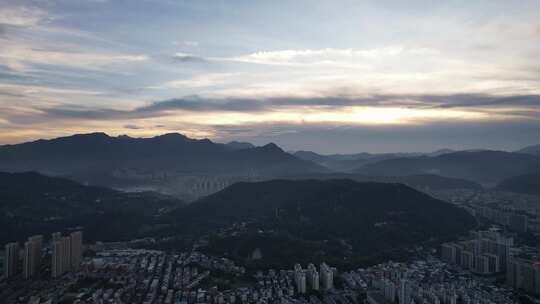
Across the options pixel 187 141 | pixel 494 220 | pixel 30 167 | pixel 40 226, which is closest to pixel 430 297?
pixel 494 220

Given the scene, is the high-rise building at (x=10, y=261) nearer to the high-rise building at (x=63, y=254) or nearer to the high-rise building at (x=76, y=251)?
the high-rise building at (x=63, y=254)

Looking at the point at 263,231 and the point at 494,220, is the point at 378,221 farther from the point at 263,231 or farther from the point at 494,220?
the point at 494,220

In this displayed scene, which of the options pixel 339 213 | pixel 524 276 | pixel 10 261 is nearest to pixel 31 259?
pixel 10 261

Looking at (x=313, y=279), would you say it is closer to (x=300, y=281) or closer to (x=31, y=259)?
(x=300, y=281)

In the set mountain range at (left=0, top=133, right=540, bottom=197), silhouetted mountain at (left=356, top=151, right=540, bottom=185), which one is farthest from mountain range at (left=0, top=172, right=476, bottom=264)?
silhouetted mountain at (left=356, top=151, right=540, bottom=185)

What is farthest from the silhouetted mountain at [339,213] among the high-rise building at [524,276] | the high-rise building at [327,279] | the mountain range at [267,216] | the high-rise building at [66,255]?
the high-rise building at [66,255]

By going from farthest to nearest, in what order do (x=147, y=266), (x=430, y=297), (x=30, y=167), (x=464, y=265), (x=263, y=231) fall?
1. (x=30, y=167)
2. (x=263, y=231)
3. (x=464, y=265)
4. (x=147, y=266)
5. (x=430, y=297)
